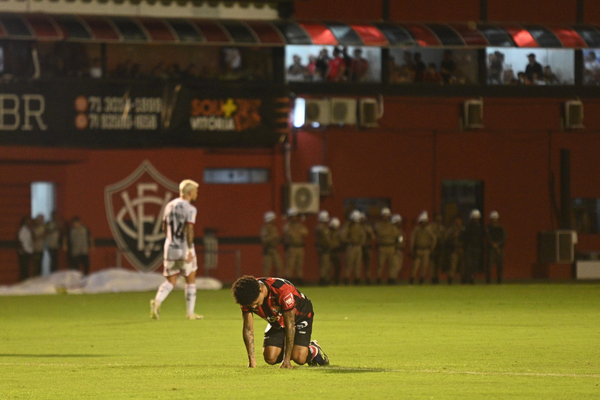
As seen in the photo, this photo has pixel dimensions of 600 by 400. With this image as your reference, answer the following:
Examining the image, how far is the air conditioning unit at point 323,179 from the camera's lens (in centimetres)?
3114

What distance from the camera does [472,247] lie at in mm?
29453

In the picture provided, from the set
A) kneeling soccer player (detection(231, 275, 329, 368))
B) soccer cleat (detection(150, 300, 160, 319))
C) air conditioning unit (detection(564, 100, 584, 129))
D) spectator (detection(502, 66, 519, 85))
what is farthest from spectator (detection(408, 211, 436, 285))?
kneeling soccer player (detection(231, 275, 329, 368))

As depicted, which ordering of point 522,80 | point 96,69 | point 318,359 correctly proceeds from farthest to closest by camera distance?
point 522,80, point 96,69, point 318,359

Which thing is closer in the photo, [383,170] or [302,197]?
[302,197]

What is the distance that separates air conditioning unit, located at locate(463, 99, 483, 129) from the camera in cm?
3244

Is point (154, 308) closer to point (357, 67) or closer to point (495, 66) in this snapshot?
point (357, 67)

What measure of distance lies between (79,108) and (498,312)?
1359 cm

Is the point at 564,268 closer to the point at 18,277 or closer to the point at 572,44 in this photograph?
the point at 572,44

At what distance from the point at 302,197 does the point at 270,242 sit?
2124mm

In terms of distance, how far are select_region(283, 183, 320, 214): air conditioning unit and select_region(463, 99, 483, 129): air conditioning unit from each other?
5099 mm

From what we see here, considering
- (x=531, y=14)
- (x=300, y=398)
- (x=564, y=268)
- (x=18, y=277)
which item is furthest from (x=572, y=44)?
(x=300, y=398)

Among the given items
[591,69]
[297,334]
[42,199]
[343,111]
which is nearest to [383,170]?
[343,111]

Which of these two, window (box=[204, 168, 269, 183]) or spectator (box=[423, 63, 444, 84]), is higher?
spectator (box=[423, 63, 444, 84])

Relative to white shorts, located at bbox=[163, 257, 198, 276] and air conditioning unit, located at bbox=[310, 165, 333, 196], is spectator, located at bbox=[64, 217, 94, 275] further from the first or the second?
white shorts, located at bbox=[163, 257, 198, 276]
